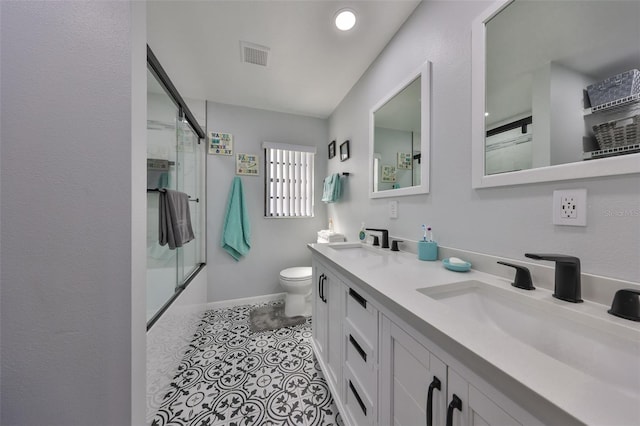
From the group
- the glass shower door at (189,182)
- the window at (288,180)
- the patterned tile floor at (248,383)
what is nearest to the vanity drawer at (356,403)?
the patterned tile floor at (248,383)

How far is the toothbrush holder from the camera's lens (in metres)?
1.08

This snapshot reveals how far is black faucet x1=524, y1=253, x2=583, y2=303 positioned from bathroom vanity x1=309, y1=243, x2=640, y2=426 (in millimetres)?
26

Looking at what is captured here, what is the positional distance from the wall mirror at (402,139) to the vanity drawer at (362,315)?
0.71 meters

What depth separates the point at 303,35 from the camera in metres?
1.45

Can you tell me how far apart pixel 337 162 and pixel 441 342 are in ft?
6.92

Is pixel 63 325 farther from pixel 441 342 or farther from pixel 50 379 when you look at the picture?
pixel 441 342

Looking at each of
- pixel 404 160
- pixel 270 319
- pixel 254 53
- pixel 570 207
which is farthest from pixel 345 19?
pixel 270 319

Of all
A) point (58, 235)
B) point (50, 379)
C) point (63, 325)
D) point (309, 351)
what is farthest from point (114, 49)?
→ point (309, 351)

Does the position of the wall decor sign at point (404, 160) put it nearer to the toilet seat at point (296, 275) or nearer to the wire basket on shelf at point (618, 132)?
the wire basket on shelf at point (618, 132)

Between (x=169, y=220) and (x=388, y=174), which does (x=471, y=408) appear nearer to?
(x=388, y=174)

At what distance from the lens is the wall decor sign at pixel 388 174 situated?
147 centimetres

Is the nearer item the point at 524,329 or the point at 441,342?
the point at 441,342

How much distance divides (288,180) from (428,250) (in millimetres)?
1869

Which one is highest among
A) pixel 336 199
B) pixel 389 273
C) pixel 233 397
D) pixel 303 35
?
pixel 303 35
